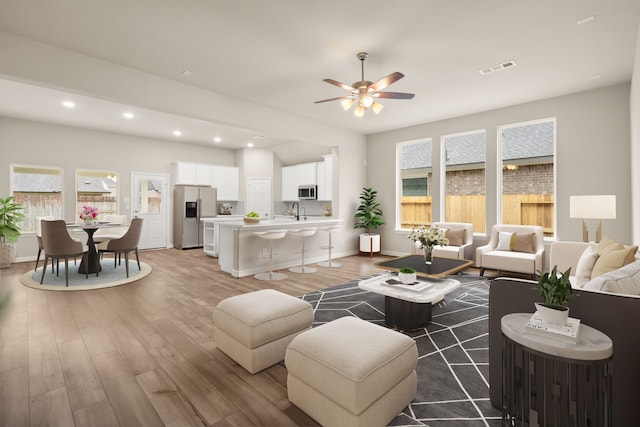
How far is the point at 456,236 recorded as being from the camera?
598 cm

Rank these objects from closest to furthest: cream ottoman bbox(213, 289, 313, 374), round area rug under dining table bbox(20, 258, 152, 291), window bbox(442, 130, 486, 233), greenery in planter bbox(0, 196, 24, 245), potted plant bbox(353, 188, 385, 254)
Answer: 1. cream ottoman bbox(213, 289, 313, 374)
2. round area rug under dining table bbox(20, 258, 152, 291)
3. greenery in planter bbox(0, 196, 24, 245)
4. window bbox(442, 130, 486, 233)
5. potted plant bbox(353, 188, 385, 254)

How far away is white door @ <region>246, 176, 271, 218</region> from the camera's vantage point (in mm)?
9758

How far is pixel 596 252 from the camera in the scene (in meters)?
3.00

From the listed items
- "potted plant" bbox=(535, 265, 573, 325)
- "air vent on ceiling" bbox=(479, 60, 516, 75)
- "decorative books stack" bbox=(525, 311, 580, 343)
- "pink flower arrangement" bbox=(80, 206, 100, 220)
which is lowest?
"decorative books stack" bbox=(525, 311, 580, 343)

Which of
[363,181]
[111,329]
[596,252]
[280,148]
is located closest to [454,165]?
[363,181]

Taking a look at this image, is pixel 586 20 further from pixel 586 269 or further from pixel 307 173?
pixel 307 173

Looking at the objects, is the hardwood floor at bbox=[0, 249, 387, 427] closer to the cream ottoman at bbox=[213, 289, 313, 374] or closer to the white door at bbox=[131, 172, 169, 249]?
the cream ottoman at bbox=[213, 289, 313, 374]

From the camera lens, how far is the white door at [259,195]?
9.76 metres

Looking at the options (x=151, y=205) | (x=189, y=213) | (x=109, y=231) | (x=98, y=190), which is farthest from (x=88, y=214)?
(x=189, y=213)

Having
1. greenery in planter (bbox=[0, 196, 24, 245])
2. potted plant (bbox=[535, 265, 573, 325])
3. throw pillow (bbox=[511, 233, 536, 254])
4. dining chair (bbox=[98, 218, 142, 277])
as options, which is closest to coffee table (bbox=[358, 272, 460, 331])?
potted plant (bbox=[535, 265, 573, 325])

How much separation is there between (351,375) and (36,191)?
8.44 m

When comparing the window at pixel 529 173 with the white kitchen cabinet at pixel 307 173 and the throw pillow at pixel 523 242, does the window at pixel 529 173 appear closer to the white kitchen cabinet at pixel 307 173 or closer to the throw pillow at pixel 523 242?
the throw pillow at pixel 523 242

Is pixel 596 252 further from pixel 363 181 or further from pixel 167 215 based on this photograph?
pixel 167 215

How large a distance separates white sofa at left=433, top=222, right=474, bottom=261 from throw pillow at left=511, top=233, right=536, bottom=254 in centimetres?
74
